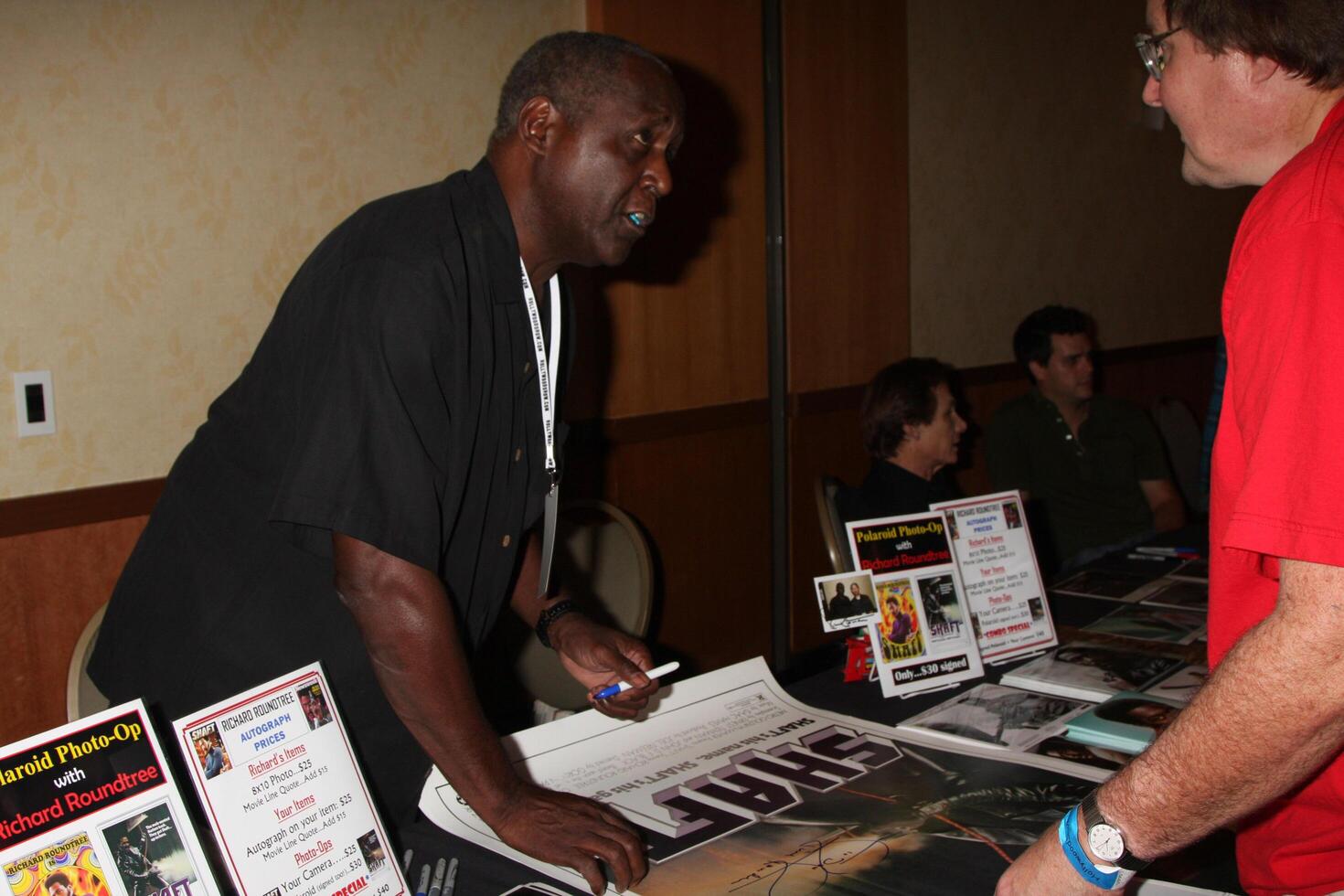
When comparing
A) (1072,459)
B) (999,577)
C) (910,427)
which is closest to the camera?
(999,577)

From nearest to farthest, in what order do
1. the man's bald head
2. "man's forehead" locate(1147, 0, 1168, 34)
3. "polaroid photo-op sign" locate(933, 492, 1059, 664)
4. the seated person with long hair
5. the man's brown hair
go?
the man's brown hair, "man's forehead" locate(1147, 0, 1168, 34), the man's bald head, "polaroid photo-op sign" locate(933, 492, 1059, 664), the seated person with long hair

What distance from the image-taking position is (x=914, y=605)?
5.70 feet

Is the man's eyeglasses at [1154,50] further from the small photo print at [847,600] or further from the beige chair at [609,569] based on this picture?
the beige chair at [609,569]

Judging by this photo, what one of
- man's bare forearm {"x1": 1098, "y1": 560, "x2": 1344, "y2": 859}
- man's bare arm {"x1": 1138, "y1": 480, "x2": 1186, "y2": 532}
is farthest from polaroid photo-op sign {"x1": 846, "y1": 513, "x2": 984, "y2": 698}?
man's bare arm {"x1": 1138, "y1": 480, "x2": 1186, "y2": 532}

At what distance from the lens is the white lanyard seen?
1.39m

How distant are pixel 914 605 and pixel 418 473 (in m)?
0.90

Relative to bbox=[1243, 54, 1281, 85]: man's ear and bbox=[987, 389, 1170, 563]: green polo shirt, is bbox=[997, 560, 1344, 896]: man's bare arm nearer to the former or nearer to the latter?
bbox=[1243, 54, 1281, 85]: man's ear

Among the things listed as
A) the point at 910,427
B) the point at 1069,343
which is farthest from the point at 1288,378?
the point at 1069,343

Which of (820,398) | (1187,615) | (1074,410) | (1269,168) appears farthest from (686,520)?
(1269,168)

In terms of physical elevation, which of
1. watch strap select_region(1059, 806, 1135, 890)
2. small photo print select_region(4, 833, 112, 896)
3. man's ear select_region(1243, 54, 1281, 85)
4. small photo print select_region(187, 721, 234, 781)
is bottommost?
watch strap select_region(1059, 806, 1135, 890)

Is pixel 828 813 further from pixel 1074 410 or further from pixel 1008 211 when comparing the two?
pixel 1008 211

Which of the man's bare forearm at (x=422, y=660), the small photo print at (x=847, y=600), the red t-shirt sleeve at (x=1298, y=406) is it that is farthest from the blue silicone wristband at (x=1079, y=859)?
the small photo print at (x=847, y=600)

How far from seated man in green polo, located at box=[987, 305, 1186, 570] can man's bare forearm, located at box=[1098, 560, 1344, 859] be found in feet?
9.58

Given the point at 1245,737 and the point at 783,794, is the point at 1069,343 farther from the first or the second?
the point at 1245,737
